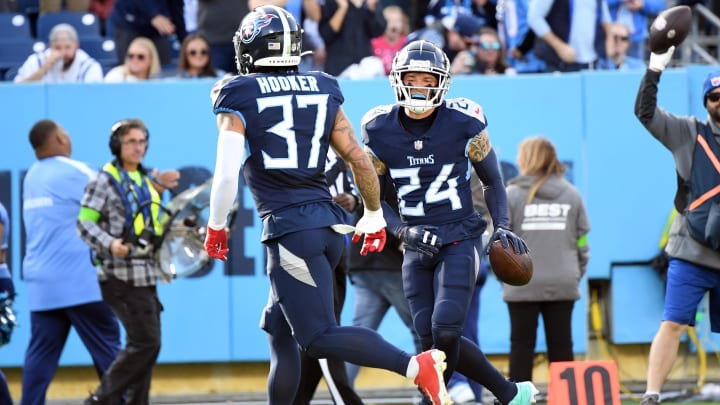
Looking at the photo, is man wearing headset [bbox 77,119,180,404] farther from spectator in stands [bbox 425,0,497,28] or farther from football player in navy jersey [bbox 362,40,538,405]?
spectator in stands [bbox 425,0,497,28]

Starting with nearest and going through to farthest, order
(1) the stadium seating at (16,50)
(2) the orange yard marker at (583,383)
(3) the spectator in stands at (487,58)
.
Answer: (2) the orange yard marker at (583,383) < (3) the spectator in stands at (487,58) < (1) the stadium seating at (16,50)

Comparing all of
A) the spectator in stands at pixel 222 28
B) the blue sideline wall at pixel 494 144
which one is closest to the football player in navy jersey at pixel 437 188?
the blue sideline wall at pixel 494 144

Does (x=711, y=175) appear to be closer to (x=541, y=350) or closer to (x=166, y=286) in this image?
(x=541, y=350)

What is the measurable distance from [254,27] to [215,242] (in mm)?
945

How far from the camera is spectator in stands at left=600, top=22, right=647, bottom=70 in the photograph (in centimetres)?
1045

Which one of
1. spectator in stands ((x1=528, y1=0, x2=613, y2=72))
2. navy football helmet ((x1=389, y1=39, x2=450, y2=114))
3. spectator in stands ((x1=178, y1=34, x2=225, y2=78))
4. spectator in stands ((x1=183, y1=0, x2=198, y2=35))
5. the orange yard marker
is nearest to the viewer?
the orange yard marker

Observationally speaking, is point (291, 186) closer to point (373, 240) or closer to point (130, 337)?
point (373, 240)

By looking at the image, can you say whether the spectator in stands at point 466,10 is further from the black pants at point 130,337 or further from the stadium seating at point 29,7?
the black pants at point 130,337

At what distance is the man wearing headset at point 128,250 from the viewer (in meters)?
7.33

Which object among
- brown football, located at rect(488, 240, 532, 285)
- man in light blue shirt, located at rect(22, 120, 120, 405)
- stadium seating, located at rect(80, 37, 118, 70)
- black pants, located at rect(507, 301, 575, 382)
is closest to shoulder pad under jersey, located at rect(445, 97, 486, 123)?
brown football, located at rect(488, 240, 532, 285)

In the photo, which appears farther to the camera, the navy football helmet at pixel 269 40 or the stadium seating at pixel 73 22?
the stadium seating at pixel 73 22

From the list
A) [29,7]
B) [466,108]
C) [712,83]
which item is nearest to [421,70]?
[466,108]

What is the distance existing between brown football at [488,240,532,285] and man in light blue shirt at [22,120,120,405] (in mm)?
2720

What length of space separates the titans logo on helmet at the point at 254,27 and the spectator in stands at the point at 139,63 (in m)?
4.24
